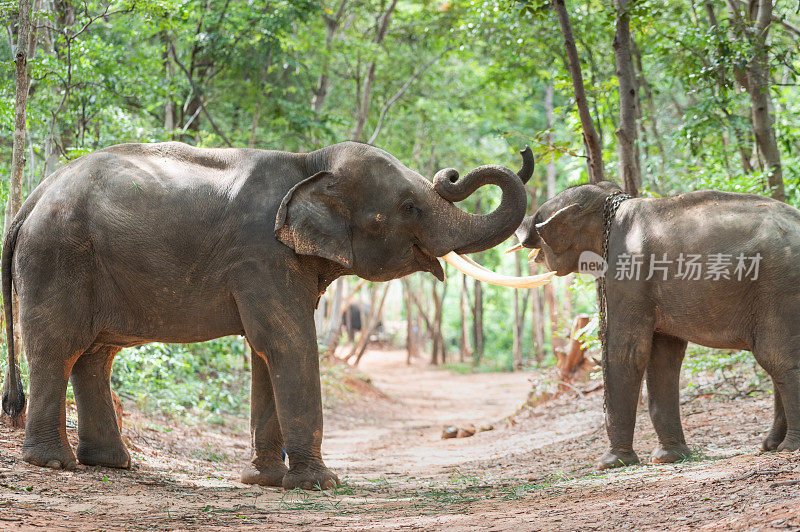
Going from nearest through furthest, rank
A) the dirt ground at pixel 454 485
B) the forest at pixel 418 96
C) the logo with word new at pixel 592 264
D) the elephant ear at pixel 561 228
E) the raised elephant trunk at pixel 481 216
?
the dirt ground at pixel 454 485 → the raised elephant trunk at pixel 481 216 → the logo with word new at pixel 592 264 → the elephant ear at pixel 561 228 → the forest at pixel 418 96

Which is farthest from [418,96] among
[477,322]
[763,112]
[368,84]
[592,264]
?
[592,264]

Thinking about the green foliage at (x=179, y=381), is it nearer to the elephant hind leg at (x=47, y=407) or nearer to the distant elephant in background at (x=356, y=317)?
the elephant hind leg at (x=47, y=407)

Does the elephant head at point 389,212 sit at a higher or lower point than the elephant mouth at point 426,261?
higher

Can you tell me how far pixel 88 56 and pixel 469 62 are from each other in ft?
42.8

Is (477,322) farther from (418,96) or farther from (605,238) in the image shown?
(605,238)

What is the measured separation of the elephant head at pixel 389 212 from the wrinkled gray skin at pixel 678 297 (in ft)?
3.22

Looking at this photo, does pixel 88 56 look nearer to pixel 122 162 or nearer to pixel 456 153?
pixel 122 162

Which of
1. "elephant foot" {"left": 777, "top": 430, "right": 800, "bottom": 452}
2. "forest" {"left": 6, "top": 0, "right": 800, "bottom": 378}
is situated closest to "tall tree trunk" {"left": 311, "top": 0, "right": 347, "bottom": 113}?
"forest" {"left": 6, "top": 0, "right": 800, "bottom": 378}

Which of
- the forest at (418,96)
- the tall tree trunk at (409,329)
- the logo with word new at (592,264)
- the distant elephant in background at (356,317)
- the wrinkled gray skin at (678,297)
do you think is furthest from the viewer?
A: the distant elephant in background at (356,317)

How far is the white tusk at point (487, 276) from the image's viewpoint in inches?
267

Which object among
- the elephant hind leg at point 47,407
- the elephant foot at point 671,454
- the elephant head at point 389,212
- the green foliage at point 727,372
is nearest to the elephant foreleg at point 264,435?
the elephant head at point 389,212

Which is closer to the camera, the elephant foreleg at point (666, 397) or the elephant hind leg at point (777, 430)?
the elephant hind leg at point (777, 430)

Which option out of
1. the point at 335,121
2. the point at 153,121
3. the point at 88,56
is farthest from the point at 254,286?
the point at 153,121

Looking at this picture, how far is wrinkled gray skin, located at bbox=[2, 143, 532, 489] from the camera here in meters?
6.03
